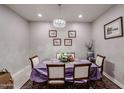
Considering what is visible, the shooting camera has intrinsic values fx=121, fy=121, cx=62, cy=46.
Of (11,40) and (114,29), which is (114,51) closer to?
(114,29)

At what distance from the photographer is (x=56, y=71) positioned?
2482 millimetres

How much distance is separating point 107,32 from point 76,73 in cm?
230

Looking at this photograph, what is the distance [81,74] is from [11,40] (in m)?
2.64

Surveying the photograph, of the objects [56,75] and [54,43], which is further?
[54,43]

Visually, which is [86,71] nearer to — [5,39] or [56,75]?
[56,75]

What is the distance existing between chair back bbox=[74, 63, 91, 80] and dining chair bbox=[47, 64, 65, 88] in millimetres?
271

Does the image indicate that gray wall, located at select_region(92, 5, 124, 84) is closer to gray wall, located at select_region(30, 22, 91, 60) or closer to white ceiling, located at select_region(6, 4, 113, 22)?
white ceiling, located at select_region(6, 4, 113, 22)

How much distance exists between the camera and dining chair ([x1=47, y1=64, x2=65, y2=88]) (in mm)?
2445

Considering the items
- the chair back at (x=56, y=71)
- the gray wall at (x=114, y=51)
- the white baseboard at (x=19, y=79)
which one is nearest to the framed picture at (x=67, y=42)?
the gray wall at (x=114, y=51)

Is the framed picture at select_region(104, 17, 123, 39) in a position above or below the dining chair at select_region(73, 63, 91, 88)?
above

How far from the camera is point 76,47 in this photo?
241 inches

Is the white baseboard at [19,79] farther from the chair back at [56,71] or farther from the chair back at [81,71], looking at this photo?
the chair back at [81,71]

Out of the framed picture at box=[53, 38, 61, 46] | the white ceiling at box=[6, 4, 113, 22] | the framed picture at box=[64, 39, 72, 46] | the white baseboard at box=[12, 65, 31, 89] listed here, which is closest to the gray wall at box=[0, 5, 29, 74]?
the white baseboard at box=[12, 65, 31, 89]
